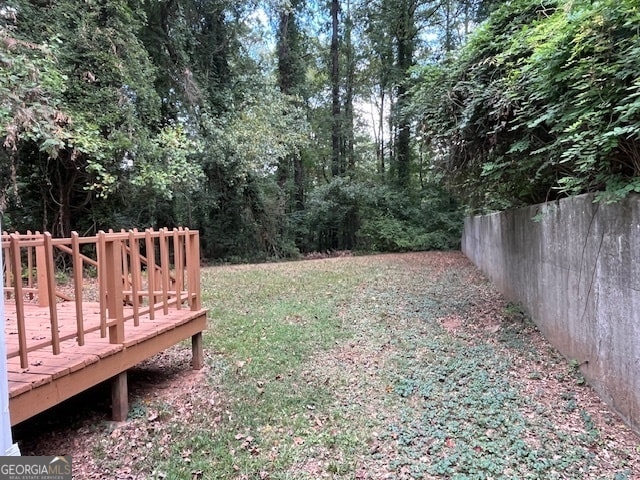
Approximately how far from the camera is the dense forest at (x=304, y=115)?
3076mm

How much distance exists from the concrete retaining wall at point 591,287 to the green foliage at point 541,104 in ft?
0.89

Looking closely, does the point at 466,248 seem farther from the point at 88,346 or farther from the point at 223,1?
the point at 88,346

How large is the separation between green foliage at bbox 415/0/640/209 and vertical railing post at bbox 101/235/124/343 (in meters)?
3.34

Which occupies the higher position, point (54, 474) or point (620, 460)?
point (54, 474)

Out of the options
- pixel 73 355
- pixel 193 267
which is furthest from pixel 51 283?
pixel 193 267

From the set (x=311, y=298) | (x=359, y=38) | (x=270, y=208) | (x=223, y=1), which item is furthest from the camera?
(x=359, y=38)

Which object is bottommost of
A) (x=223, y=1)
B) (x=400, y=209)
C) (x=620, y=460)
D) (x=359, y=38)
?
(x=620, y=460)

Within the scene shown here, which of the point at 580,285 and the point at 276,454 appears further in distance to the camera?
the point at 580,285

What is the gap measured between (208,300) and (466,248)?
8.10m

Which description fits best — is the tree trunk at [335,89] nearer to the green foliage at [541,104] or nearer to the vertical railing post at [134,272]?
the green foliage at [541,104]

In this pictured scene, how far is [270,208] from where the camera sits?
1389cm

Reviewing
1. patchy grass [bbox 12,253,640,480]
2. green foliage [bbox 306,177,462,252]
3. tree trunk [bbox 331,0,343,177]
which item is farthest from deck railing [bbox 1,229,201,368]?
tree trunk [bbox 331,0,343,177]

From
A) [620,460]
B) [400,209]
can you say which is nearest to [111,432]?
[620,460]

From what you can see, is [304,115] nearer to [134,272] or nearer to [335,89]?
[335,89]
